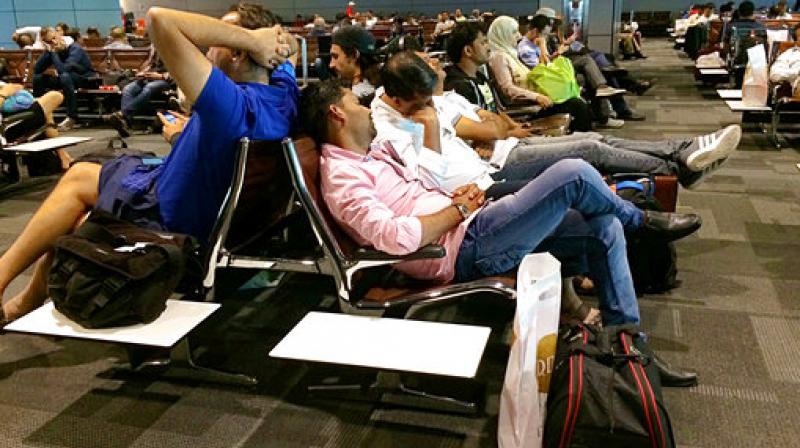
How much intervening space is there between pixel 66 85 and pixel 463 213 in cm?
801

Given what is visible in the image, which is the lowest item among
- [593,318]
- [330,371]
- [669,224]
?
[330,371]

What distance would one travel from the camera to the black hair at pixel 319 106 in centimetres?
231

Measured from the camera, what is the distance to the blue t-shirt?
2154 millimetres

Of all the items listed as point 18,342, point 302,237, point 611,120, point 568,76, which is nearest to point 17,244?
point 18,342

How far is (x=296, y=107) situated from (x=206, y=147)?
1.19 feet

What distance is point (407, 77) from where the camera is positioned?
2.51 m

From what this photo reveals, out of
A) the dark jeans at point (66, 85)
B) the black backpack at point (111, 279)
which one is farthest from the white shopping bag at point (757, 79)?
the dark jeans at point (66, 85)

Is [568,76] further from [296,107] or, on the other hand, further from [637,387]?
[637,387]

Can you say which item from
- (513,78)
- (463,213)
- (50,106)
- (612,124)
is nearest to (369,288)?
(463,213)

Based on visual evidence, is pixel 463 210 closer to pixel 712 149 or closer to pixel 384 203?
pixel 384 203

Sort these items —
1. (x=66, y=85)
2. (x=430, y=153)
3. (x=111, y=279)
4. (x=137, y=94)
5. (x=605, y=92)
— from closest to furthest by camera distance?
(x=111, y=279) → (x=430, y=153) → (x=605, y=92) → (x=137, y=94) → (x=66, y=85)

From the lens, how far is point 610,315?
92.0 inches

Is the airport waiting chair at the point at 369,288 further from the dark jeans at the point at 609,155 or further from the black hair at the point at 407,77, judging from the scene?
the dark jeans at the point at 609,155

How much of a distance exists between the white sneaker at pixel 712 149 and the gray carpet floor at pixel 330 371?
483 millimetres
